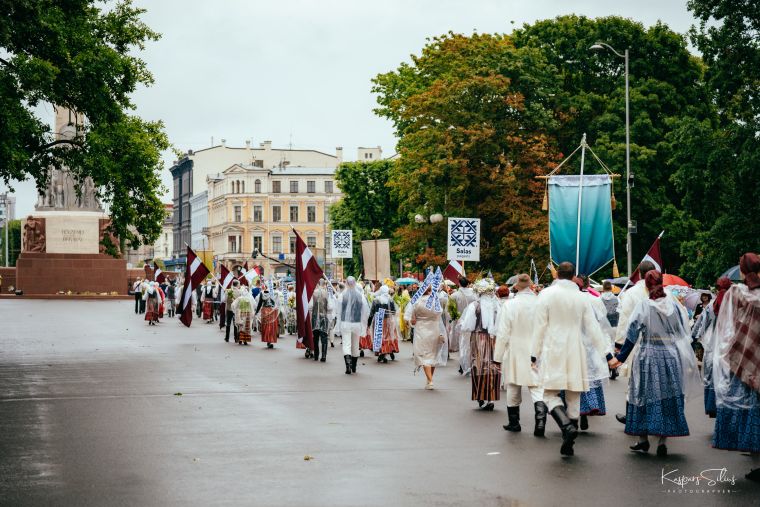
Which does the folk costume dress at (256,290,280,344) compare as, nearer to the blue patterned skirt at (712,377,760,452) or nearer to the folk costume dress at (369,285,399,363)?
the folk costume dress at (369,285,399,363)

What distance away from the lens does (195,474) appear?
30.3 feet

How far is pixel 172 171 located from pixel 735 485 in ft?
561

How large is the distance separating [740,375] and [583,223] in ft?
45.1

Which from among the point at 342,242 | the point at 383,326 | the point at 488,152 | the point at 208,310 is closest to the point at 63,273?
the point at 208,310

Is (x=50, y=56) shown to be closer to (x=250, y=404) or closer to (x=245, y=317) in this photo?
(x=245, y=317)

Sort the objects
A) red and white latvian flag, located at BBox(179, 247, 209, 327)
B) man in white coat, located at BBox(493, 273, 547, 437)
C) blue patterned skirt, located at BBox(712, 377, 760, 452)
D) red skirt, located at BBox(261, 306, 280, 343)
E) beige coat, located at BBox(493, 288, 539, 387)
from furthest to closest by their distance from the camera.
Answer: red and white latvian flag, located at BBox(179, 247, 209, 327), red skirt, located at BBox(261, 306, 280, 343), beige coat, located at BBox(493, 288, 539, 387), man in white coat, located at BBox(493, 273, 547, 437), blue patterned skirt, located at BBox(712, 377, 760, 452)

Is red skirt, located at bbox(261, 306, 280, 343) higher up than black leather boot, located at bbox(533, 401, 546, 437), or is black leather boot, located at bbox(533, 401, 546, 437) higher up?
red skirt, located at bbox(261, 306, 280, 343)

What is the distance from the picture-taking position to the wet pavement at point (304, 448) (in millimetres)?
8375

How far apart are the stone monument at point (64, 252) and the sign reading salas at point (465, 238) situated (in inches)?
1636

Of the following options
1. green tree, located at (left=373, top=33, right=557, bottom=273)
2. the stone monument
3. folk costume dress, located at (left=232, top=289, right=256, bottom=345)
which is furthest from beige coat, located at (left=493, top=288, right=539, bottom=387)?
the stone monument

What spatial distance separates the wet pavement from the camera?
27.5 feet

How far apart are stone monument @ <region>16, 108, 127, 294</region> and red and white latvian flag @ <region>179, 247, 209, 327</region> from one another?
36350 mm

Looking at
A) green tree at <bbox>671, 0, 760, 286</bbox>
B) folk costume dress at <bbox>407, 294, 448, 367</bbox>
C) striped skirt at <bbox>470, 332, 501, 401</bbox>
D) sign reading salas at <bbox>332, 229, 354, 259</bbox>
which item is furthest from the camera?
sign reading salas at <bbox>332, 229, 354, 259</bbox>

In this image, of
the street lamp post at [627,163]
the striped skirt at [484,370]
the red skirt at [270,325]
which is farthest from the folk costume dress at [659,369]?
the street lamp post at [627,163]
